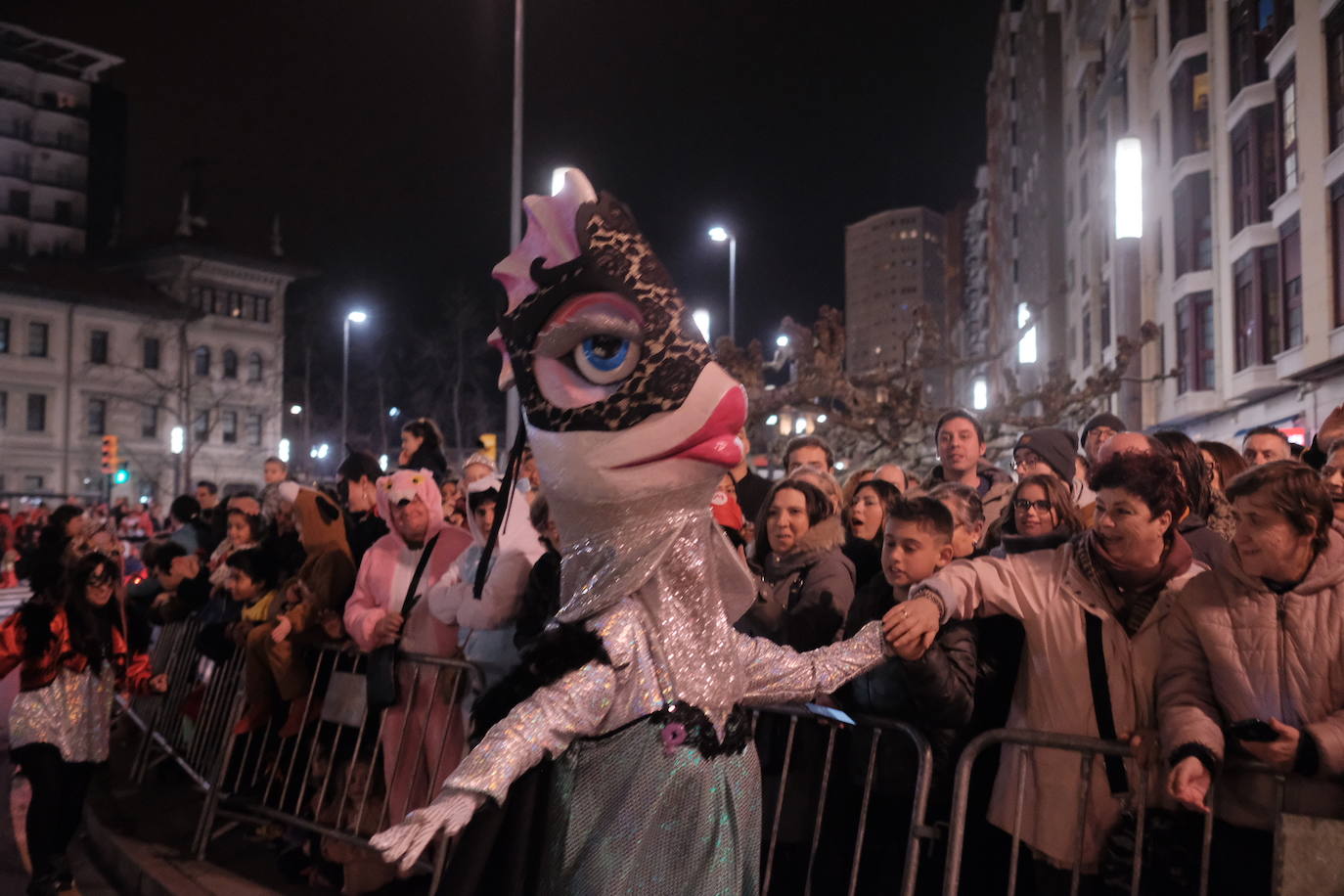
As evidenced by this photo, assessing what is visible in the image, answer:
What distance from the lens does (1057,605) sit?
3.61 meters

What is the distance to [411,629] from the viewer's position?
5535 mm

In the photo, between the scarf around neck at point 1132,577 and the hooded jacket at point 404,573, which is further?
the hooded jacket at point 404,573

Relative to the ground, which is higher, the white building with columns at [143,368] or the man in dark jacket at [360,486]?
the white building with columns at [143,368]

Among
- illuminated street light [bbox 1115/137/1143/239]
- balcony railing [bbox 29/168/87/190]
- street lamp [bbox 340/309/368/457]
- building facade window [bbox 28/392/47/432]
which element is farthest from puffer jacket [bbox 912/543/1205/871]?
balcony railing [bbox 29/168/87/190]

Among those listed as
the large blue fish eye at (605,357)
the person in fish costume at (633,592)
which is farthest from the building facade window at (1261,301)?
the large blue fish eye at (605,357)

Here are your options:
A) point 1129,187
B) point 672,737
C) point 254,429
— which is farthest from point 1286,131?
point 254,429

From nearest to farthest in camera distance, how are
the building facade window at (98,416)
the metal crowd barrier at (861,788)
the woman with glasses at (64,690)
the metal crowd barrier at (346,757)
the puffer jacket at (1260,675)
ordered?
the puffer jacket at (1260,675)
the metal crowd barrier at (861,788)
the metal crowd barrier at (346,757)
the woman with glasses at (64,690)
the building facade window at (98,416)

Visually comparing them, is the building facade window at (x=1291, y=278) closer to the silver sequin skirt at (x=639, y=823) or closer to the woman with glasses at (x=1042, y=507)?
the woman with glasses at (x=1042, y=507)

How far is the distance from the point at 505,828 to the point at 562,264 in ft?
4.95

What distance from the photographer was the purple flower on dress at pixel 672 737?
303cm

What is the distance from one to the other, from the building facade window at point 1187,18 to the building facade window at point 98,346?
4735cm

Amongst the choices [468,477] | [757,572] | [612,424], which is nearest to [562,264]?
[612,424]

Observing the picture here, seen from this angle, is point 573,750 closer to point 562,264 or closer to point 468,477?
point 562,264

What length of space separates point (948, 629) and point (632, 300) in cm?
142
